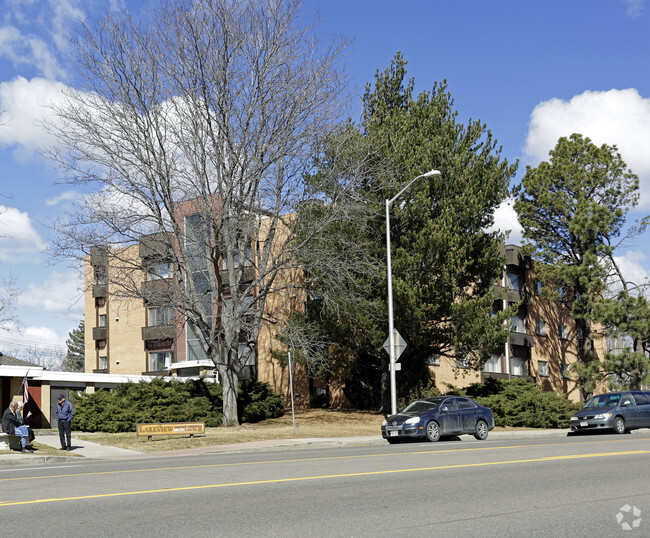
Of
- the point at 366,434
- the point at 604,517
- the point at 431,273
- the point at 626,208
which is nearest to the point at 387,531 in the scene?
the point at 604,517

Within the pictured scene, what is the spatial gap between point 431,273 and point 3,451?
18.3 m

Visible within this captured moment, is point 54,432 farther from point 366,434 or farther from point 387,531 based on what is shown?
point 387,531

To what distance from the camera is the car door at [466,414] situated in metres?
22.7

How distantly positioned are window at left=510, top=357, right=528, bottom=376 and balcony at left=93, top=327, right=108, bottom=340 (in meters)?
31.4

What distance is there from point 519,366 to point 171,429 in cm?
3399

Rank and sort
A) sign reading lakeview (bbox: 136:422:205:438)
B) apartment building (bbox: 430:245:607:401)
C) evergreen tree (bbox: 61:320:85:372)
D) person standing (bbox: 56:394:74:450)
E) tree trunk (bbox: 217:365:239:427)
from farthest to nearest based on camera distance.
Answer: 1. evergreen tree (bbox: 61:320:85:372)
2. apartment building (bbox: 430:245:607:401)
3. tree trunk (bbox: 217:365:239:427)
4. sign reading lakeview (bbox: 136:422:205:438)
5. person standing (bbox: 56:394:74:450)

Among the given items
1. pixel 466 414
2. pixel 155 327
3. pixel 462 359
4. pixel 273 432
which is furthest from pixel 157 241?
→ pixel 155 327

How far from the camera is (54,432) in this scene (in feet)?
103

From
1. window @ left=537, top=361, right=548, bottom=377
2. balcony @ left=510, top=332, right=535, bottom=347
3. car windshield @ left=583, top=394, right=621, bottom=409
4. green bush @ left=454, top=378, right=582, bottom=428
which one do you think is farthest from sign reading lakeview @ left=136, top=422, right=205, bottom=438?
window @ left=537, top=361, right=548, bottom=377

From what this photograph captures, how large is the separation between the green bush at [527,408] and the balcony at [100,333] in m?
33.8

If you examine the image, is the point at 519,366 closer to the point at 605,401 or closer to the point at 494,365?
the point at 494,365

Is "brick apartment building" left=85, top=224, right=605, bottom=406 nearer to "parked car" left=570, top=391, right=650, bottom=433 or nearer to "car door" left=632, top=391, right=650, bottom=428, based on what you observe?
"parked car" left=570, top=391, right=650, bottom=433

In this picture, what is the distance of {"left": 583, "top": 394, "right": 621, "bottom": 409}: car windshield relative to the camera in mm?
26344

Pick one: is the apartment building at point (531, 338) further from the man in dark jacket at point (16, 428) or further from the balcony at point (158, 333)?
the man in dark jacket at point (16, 428)
